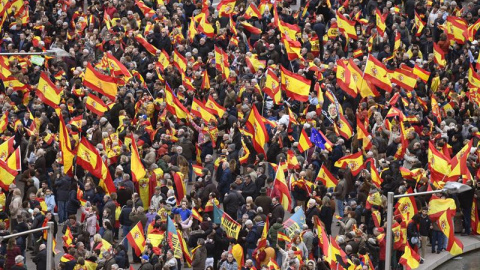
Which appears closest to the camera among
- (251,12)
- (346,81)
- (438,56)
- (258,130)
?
(258,130)

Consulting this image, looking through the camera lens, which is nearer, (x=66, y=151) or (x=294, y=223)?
(x=294, y=223)

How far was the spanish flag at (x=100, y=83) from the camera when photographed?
4212 cm

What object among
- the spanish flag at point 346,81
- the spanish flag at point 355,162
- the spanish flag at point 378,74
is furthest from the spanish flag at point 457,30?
the spanish flag at point 355,162

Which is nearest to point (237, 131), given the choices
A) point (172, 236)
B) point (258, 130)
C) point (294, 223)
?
point (258, 130)

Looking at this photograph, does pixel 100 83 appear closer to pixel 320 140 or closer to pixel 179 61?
pixel 179 61

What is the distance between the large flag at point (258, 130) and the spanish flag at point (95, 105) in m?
4.72

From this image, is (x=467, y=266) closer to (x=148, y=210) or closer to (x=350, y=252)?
(x=350, y=252)

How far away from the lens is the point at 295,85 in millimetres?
41875

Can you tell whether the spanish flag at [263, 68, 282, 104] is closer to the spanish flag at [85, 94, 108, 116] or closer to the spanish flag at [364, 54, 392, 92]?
the spanish flag at [364, 54, 392, 92]

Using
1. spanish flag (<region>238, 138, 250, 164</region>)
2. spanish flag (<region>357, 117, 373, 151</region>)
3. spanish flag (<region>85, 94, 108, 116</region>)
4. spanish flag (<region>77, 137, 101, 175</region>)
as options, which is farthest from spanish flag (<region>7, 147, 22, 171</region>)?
spanish flag (<region>357, 117, 373, 151</region>)

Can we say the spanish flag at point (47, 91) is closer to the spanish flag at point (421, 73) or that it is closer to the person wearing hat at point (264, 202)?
the person wearing hat at point (264, 202)

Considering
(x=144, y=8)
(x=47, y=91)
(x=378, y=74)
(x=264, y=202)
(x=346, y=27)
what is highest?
(x=264, y=202)

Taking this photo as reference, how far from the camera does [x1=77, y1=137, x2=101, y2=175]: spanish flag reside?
121 ft

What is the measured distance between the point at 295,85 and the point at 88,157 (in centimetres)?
733
